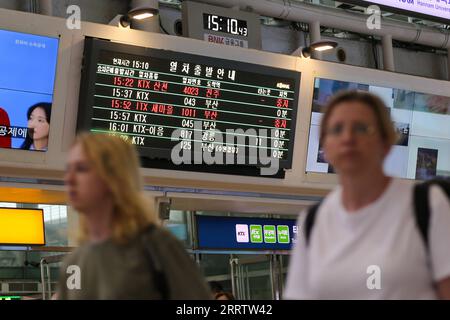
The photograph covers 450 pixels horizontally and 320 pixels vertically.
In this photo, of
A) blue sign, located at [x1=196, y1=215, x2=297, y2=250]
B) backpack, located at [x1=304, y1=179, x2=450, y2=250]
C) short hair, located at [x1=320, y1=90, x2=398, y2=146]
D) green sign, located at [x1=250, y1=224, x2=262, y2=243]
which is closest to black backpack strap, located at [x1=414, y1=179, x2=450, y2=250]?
backpack, located at [x1=304, y1=179, x2=450, y2=250]

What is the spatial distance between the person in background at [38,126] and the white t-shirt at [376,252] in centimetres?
575

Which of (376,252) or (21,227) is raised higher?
(376,252)

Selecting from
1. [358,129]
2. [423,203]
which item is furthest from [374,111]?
[423,203]

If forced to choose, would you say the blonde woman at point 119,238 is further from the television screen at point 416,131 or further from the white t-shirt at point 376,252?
the television screen at point 416,131

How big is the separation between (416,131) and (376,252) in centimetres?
830

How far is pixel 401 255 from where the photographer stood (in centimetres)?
212

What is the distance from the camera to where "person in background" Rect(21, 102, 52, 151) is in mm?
7648

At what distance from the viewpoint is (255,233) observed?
11070mm

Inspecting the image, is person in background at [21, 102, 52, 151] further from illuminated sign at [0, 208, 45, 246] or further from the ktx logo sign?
the ktx logo sign

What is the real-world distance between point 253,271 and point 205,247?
133 centimetres

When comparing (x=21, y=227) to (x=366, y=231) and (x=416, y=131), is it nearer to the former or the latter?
(x=416, y=131)

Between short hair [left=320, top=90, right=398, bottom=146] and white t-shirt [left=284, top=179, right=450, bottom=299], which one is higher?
short hair [left=320, top=90, right=398, bottom=146]

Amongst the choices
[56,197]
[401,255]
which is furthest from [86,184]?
[56,197]

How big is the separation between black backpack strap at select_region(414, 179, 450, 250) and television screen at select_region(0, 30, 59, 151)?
579cm
